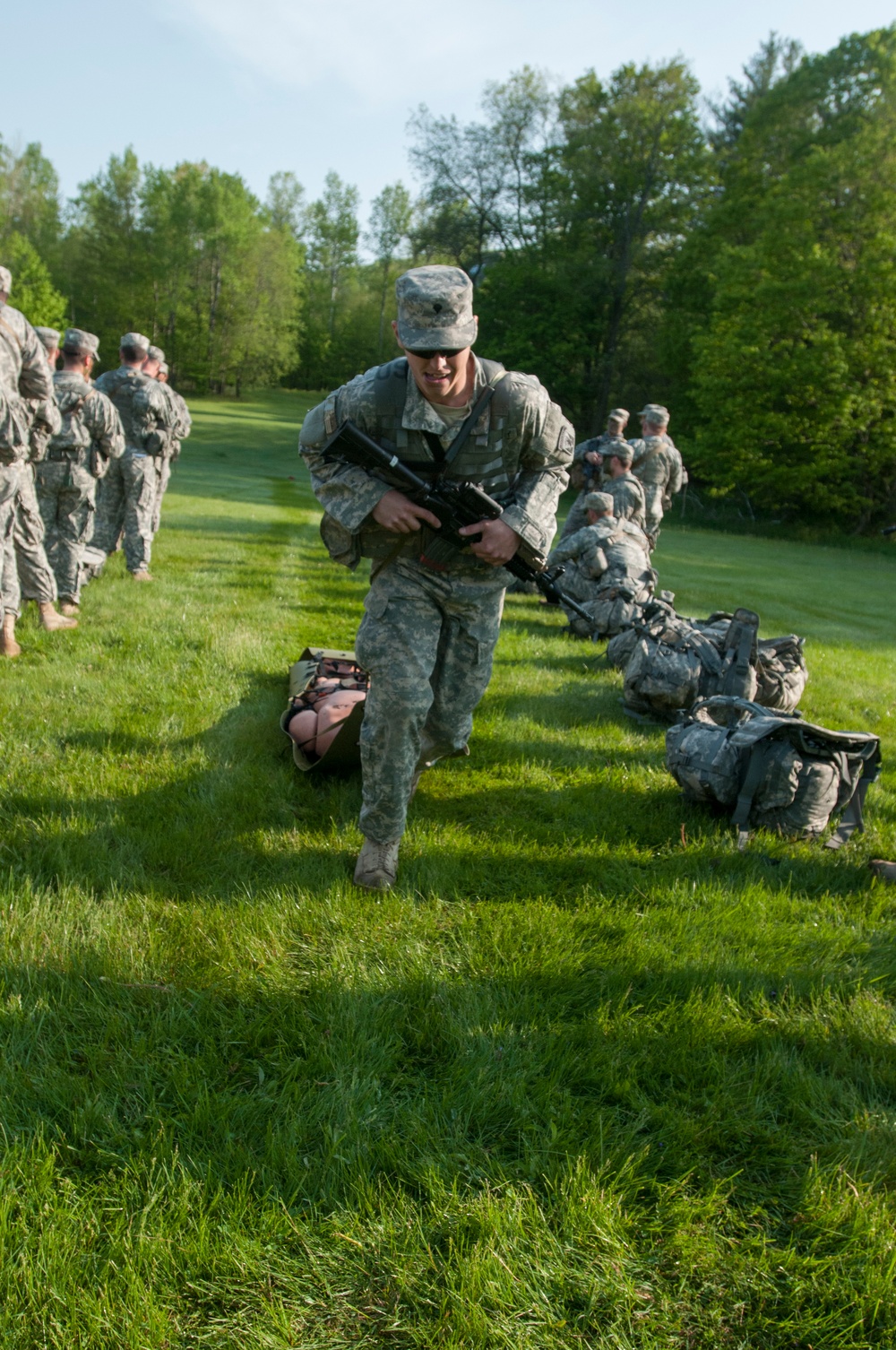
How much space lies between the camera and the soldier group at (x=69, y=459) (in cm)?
652

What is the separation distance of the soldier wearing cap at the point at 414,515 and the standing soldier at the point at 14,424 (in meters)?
3.29

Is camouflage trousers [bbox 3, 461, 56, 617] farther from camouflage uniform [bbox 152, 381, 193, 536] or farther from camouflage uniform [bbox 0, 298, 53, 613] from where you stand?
camouflage uniform [bbox 152, 381, 193, 536]

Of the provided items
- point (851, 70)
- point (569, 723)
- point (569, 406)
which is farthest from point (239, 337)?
point (569, 723)

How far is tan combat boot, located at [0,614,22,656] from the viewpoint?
6.63 meters

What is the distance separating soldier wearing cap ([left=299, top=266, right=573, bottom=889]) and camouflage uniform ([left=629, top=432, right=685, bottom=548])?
31.9 ft

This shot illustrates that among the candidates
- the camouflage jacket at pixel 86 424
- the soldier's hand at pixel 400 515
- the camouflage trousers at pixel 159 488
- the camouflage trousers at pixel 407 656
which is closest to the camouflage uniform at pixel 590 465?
the camouflage trousers at pixel 159 488

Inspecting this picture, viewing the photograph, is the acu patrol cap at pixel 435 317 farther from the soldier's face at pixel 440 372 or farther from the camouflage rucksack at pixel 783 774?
the camouflage rucksack at pixel 783 774

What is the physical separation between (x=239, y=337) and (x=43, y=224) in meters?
17.2

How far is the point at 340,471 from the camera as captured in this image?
3834 mm

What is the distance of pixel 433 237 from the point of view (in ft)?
164

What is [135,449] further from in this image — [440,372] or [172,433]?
[440,372]

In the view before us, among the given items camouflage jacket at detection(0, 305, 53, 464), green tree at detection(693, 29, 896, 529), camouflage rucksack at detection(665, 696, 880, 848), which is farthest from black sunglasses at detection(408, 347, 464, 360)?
green tree at detection(693, 29, 896, 529)

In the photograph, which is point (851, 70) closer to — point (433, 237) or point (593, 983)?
point (433, 237)

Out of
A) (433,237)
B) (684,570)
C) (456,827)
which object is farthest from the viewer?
(433,237)
